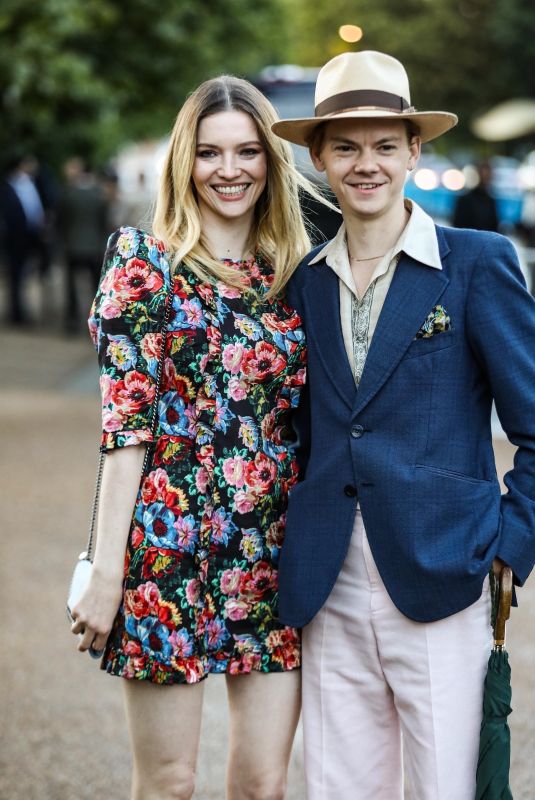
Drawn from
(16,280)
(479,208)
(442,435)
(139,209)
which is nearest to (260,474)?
Answer: (442,435)

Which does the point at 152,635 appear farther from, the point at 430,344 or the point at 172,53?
the point at 172,53

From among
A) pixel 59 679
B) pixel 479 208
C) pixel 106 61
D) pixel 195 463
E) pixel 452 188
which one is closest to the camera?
pixel 195 463

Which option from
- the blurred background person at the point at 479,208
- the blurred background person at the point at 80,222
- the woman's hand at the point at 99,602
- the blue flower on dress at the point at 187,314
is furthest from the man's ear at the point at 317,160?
the blurred background person at the point at 80,222

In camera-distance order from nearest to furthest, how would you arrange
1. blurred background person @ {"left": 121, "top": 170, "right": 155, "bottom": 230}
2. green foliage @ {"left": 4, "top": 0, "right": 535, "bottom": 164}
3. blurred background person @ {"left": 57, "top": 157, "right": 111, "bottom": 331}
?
blurred background person @ {"left": 121, "top": 170, "right": 155, "bottom": 230} → green foliage @ {"left": 4, "top": 0, "right": 535, "bottom": 164} → blurred background person @ {"left": 57, "top": 157, "right": 111, "bottom": 331}

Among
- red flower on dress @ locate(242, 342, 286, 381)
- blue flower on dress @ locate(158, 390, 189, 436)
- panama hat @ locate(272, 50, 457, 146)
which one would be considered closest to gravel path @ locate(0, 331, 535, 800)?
blue flower on dress @ locate(158, 390, 189, 436)

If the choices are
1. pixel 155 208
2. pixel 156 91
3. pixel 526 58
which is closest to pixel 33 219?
pixel 156 91

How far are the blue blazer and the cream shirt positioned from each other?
0.03 m

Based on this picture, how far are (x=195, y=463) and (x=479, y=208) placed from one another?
464 inches

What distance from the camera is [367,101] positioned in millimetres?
2885

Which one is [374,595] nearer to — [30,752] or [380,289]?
[380,289]

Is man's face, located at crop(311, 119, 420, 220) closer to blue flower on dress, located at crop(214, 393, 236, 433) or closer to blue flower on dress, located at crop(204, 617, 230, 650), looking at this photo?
blue flower on dress, located at crop(214, 393, 236, 433)

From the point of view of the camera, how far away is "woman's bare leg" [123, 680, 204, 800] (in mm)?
2922

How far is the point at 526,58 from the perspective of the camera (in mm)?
35656

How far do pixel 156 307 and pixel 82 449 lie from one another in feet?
21.2
